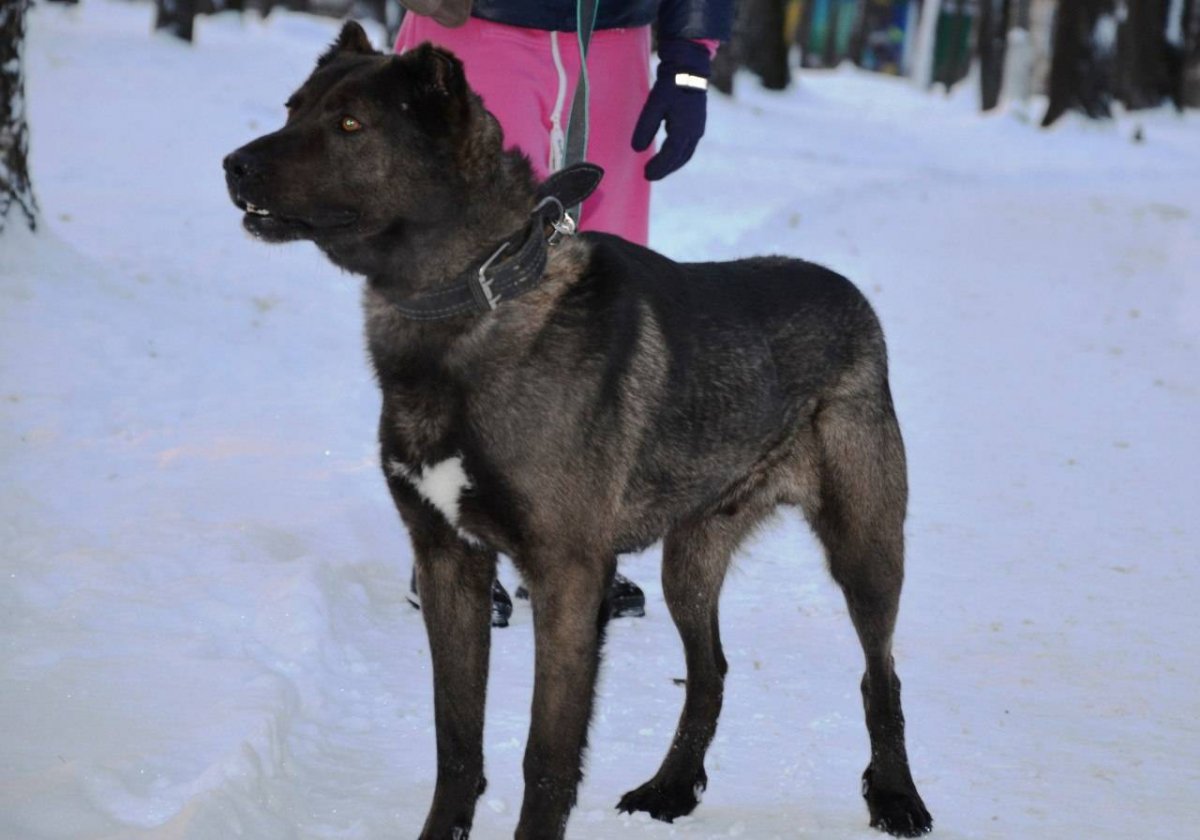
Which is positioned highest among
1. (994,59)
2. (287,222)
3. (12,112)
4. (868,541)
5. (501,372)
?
(287,222)

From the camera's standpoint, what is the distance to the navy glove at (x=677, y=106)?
4.99 meters

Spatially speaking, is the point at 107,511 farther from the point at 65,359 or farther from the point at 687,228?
the point at 687,228

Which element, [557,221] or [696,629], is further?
[696,629]

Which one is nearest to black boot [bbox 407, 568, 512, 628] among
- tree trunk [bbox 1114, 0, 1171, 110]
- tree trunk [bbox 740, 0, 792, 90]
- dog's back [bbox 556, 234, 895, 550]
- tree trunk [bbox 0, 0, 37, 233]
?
dog's back [bbox 556, 234, 895, 550]

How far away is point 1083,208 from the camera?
52.9 ft

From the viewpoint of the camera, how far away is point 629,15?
16.4 feet

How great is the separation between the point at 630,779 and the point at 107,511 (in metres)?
2.33

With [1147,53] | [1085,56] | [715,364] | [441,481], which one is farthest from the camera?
[1147,53]

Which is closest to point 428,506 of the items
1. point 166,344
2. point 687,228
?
point 166,344

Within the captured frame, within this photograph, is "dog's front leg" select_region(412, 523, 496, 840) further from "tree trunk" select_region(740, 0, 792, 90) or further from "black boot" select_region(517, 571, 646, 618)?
"tree trunk" select_region(740, 0, 792, 90)

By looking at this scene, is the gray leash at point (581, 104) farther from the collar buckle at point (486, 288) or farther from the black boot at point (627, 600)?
the black boot at point (627, 600)

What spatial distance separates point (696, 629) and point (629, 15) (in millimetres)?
1922

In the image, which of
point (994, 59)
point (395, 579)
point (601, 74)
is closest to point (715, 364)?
point (601, 74)

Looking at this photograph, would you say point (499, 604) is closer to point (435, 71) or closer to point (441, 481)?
point (441, 481)
